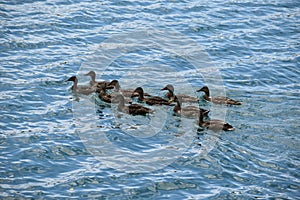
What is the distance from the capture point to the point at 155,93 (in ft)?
63.0

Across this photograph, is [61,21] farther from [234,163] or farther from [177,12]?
[234,163]

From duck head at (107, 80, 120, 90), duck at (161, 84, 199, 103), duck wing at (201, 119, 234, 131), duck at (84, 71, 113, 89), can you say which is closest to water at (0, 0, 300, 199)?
duck wing at (201, 119, 234, 131)

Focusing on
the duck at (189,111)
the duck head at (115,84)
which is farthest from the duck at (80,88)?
the duck at (189,111)

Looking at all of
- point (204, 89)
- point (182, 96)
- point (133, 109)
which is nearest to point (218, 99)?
point (204, 89)

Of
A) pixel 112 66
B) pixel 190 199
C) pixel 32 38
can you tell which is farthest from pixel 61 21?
pixel 190 199

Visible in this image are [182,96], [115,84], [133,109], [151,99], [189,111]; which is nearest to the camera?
[189,111]

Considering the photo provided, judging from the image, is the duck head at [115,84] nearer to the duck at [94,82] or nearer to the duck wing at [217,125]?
the duck at [94,82]

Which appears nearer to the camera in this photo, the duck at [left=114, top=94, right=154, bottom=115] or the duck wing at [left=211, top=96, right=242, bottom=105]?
the duck at [left=114, top=94, right=154, bottom=115]

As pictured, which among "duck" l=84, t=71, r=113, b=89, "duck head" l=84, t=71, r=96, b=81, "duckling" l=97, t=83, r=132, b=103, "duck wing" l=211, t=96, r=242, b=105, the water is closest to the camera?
the water

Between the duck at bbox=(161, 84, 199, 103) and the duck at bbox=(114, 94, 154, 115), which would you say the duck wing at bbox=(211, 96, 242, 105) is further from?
the duck at bbox=(114, 94, 154, 115)

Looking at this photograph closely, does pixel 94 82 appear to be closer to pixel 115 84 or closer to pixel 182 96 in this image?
pixel 115 84

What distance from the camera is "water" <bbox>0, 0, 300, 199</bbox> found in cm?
1397

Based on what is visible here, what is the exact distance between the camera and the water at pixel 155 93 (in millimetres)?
13969

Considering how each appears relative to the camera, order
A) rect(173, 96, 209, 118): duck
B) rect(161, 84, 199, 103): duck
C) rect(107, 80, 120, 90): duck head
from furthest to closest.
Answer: rect(107, 80, 120, 90): duck head → rect(161, 84, 199, 103): duck → rect(173, 96, 209, 118): duck
